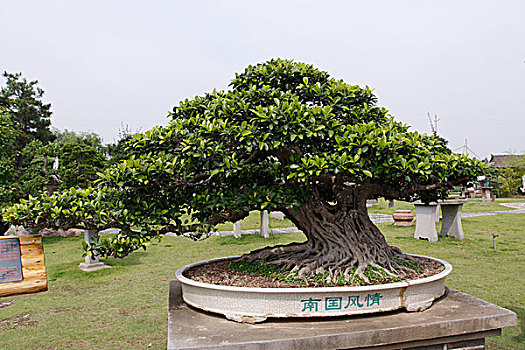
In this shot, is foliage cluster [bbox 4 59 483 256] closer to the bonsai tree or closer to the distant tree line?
the bonsai tree

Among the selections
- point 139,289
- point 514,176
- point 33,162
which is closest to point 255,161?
point 139,289

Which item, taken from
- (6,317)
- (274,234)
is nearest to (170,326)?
(6,317)

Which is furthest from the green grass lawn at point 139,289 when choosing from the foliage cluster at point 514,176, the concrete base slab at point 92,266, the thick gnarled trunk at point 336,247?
the foliage cluster at point 514,176

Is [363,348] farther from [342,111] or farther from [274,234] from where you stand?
[274,234]

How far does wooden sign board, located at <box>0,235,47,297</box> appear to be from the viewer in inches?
134

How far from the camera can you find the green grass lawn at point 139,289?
16.3 feet

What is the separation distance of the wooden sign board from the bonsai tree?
0.38m

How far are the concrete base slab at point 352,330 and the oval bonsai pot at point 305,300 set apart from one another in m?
0.08

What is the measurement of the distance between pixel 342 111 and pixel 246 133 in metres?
1.24

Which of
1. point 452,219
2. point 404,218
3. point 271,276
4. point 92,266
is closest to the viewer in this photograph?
point 271,276

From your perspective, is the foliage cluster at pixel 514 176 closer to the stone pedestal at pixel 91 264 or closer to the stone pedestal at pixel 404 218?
the stone pedestal at pixel 404 218

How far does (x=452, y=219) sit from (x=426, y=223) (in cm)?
97

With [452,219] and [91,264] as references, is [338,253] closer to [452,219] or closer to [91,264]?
[91,264]

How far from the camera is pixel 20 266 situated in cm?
346
